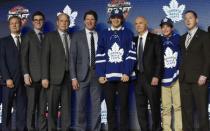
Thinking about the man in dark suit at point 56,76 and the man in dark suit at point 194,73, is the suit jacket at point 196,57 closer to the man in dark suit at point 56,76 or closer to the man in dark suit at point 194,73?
the man in dark suit at point 194,73

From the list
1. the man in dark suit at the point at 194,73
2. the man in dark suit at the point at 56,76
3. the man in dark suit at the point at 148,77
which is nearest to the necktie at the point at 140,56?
the man in dark suit at the point at 148,77

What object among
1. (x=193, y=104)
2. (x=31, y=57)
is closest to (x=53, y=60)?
(x=31, y=57)

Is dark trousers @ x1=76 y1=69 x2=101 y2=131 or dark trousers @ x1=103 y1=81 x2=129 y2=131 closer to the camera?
dark trousers @ x1=103 y1=81 x2=129 y2=131

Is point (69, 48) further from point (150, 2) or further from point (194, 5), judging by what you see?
point (194, 5)

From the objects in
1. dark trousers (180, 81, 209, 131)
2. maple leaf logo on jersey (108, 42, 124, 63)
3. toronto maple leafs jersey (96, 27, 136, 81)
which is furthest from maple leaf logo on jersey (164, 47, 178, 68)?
maple leaf logo on jersey (108, 42, 124, 63)

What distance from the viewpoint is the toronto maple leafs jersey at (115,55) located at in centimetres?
634

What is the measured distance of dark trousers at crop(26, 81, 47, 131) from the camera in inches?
263

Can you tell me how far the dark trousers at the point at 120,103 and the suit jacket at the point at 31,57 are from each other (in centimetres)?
117

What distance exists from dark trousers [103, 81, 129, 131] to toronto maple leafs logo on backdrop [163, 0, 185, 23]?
1.45m

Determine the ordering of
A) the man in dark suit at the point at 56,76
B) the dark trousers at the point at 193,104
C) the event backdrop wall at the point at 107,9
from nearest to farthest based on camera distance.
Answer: the dark trousers at the point at 193,104 → the man in dark suit at the point at 56,76 → the event backdrop wall at the point at 107,9

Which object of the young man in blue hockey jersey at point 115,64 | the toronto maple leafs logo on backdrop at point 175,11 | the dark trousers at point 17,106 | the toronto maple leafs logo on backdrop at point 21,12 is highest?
the toronto maple leafs logo on backdrop at point 21,12

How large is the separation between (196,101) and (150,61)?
0.88 meters

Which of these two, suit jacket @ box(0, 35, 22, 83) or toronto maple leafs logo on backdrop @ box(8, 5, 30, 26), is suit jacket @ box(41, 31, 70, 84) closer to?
suit jacket @ box(0, 35, 22, 83)

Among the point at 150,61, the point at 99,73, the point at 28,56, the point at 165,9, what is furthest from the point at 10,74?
the point at 165,9
